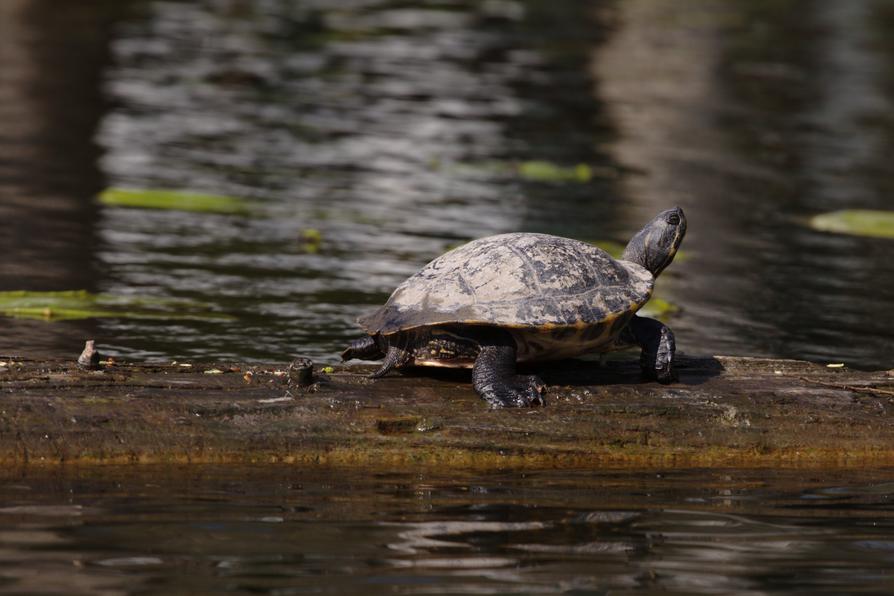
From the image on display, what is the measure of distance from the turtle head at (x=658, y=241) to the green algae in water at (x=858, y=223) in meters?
5.82

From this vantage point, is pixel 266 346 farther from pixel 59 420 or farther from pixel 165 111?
pixel 165 111

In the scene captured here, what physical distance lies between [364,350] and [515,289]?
82cm

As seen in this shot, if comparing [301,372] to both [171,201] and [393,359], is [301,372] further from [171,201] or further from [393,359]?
[171,201]

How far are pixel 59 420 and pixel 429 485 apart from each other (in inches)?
55.3

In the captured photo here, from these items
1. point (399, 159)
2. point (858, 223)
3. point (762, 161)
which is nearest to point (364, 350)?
point (858, 223)

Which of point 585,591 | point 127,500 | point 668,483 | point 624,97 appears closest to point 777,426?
point 668,483

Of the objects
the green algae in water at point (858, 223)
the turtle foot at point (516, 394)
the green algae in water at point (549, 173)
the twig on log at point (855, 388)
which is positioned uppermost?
the green algae in water at point (549, 173)

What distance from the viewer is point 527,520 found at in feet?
15.9

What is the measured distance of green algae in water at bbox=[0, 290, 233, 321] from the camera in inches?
307

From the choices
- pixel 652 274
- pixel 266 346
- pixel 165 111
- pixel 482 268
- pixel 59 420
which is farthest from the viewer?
pixel 165 111

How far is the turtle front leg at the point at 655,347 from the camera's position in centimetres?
568

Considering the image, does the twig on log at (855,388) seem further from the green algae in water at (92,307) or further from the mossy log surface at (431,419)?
the green algae in water at (92,307)

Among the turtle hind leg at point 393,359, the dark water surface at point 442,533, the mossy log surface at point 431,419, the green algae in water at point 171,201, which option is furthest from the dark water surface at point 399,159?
the dark water surface at point 442,533

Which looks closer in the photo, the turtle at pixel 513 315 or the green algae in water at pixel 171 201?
the turtle at pixel 513 315
